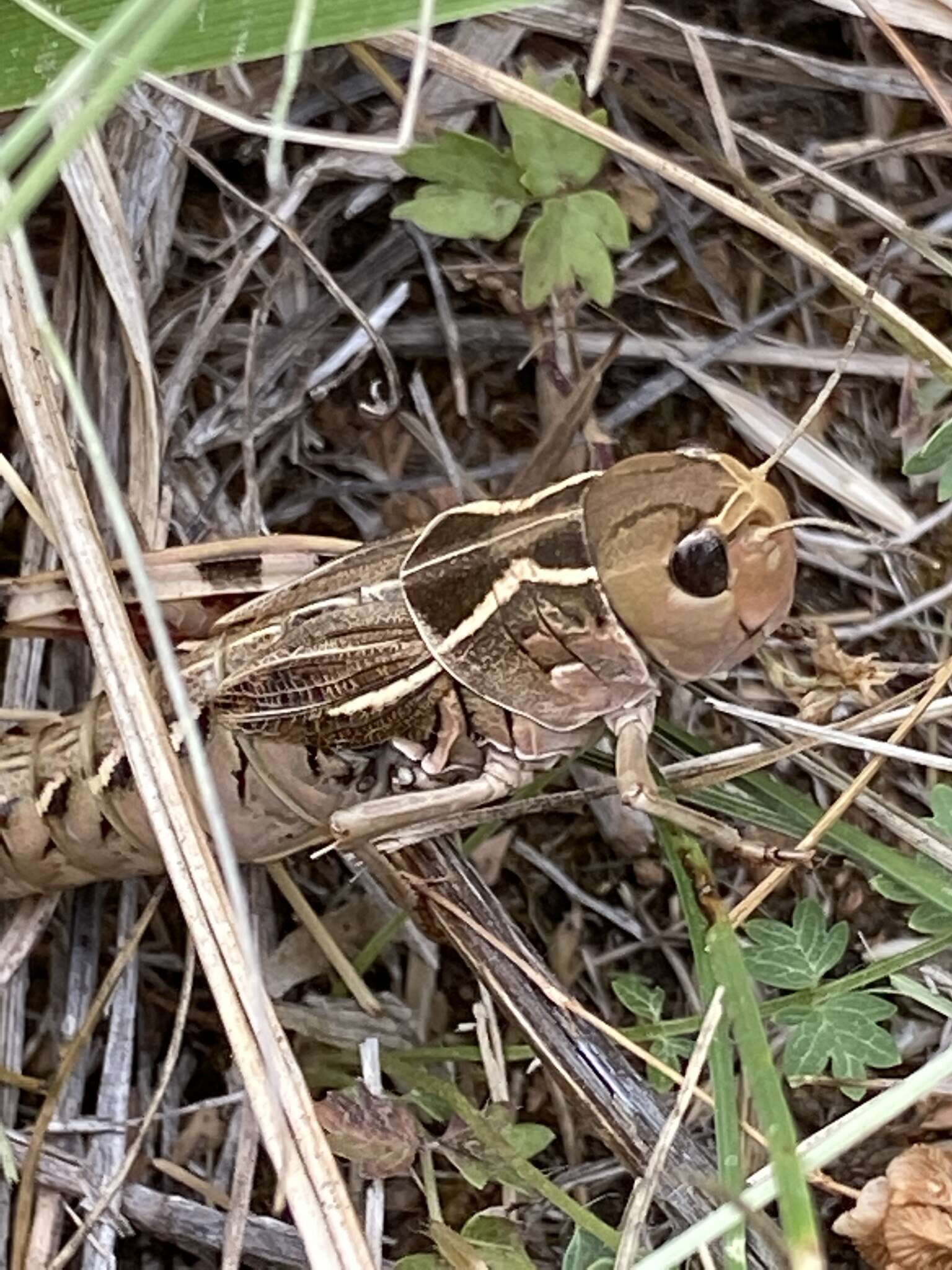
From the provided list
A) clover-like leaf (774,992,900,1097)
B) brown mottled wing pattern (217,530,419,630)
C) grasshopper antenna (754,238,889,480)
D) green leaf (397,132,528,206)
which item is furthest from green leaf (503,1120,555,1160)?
green leaf (397,132,528,206)

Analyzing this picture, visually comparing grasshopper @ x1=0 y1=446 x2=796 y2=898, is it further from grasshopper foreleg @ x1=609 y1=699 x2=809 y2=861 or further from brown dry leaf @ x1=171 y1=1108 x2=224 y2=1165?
brown dry leaf @ x1=171 y1=1108 x2=224 y2=1165

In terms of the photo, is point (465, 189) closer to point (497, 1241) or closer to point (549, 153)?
point (549, 153)

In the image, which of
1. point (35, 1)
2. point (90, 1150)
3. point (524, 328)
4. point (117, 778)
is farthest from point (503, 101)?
point (90, 1150)

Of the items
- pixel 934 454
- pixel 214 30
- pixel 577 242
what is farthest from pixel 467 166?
pixel 934 454

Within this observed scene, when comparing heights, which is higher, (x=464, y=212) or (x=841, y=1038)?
(x=464, y=212)

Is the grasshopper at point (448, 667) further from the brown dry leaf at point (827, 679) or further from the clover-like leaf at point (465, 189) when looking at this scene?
the clover-like leaf at point (465, 189)

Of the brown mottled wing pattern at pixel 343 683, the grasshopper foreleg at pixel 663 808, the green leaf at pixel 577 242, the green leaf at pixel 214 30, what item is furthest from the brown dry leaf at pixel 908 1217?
the green leaf at pixel 214 30

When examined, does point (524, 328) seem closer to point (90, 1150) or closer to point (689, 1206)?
point (689, 1206)
